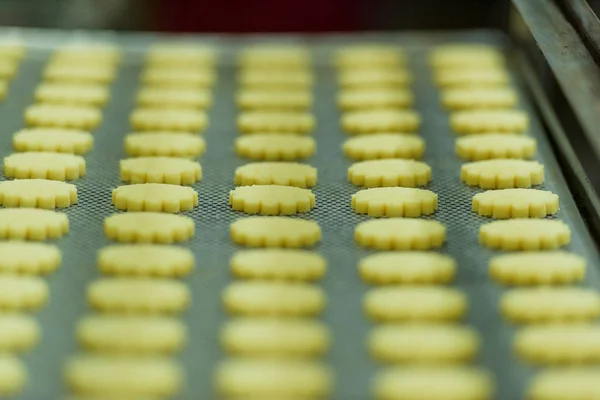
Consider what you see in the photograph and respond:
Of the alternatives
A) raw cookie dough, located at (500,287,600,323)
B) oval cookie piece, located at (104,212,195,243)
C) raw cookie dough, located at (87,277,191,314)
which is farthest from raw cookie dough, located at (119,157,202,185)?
raw cookie dough, located at (500,287,600,323)

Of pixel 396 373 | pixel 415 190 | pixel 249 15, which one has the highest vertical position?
pixel 249 15

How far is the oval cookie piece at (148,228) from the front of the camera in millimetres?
1487

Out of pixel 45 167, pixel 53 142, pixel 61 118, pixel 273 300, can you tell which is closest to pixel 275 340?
pixel 273 300

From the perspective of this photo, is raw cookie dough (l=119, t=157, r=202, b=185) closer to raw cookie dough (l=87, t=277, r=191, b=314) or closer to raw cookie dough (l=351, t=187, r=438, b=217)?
raw cookie dough (l=351, t=187, r=438, b=217)

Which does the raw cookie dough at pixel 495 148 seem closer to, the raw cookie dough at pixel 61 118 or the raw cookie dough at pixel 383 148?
the raw cookie dough at pixel 383 148

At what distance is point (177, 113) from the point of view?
1975 millimetres

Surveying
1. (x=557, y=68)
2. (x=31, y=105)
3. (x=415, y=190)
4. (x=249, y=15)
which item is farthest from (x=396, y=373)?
(x=249, y=15)

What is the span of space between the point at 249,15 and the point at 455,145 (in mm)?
959

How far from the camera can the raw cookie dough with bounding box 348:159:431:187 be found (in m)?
1.71

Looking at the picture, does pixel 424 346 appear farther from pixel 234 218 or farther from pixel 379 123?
pixel 379 123

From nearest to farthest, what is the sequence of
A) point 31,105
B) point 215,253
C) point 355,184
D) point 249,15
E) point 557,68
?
point 215,253 → point 557,68 → point 355,184 → point 31,105 → point 249,15

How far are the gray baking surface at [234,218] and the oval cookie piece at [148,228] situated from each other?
0.06 ft

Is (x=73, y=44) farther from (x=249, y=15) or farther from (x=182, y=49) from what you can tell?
(x=249, y=15)

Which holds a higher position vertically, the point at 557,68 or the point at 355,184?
the point at 557,68
